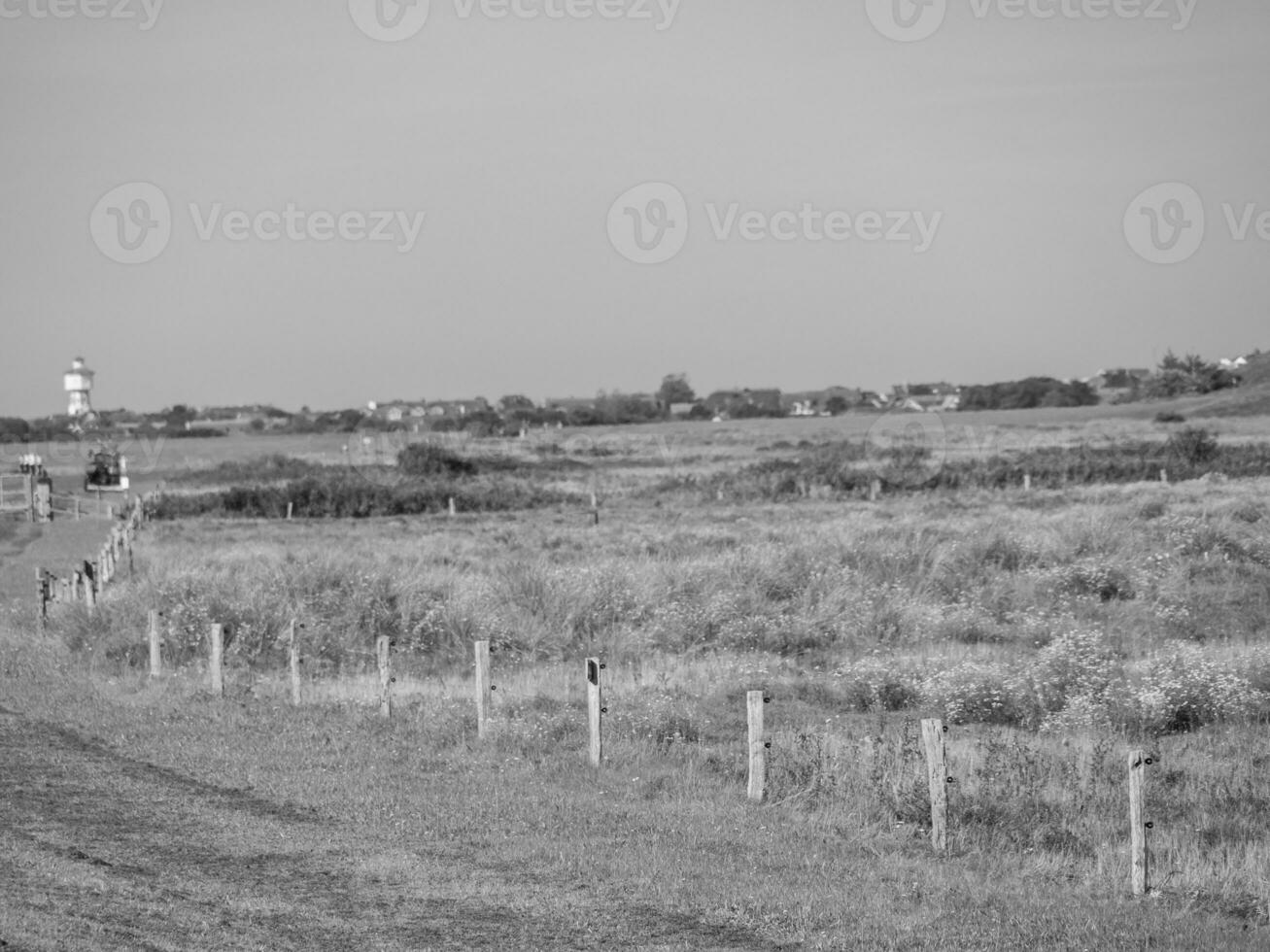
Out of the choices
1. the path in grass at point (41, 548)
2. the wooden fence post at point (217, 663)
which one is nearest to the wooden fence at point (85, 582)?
the path in grass at point (41, 548)

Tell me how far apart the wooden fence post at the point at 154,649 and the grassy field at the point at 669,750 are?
0.99ft

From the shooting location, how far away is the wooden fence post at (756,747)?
528 inches

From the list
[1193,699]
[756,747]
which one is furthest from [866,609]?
[756,747]

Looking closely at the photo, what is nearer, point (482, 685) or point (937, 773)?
point (937, 773)

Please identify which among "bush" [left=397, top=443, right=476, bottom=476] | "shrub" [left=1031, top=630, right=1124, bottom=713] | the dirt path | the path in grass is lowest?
the path in grass

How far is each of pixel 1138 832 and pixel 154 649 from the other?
16.2m

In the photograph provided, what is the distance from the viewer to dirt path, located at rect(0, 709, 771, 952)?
9.18m

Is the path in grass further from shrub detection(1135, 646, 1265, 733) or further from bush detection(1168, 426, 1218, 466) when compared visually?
bush detection(1168, 426, 1218, 466)

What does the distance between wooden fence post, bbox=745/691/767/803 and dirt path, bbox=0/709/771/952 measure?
3.29m

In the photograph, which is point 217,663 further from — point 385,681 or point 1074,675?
point 1074,675

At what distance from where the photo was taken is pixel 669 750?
15.7m

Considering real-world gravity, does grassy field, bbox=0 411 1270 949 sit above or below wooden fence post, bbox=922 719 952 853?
below

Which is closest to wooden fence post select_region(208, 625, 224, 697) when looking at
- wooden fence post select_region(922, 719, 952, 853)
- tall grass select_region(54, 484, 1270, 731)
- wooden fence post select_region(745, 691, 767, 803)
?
tall grass select_region(54, 484, 1270, 731)

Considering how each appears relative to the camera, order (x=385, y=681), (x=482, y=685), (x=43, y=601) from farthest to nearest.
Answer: (x=43, y=601) < (x=385, y=681) < (x=482, y=685)
